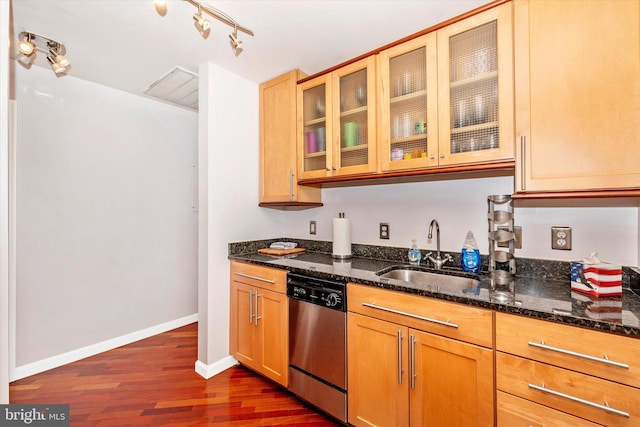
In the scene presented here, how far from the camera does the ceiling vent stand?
236 cm

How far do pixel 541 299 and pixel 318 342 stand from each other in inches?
46.4

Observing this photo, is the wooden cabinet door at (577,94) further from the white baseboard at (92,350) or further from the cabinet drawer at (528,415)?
the white baseboard at (92,350)

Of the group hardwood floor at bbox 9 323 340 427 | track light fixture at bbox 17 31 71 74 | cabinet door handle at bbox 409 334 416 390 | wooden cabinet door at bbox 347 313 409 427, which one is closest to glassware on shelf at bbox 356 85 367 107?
wooden cabinet door at bbox 347 313 409 427

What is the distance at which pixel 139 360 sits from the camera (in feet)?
7.89

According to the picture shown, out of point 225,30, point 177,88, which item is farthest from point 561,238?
point 177,88

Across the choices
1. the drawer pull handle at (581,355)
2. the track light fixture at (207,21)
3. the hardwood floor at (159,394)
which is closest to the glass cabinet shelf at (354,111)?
the track light fixture at (207,21)

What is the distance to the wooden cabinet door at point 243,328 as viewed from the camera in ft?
6.95

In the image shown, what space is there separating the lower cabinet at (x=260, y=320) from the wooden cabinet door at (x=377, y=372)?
541 mm

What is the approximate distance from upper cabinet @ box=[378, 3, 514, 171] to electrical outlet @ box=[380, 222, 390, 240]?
54 cm

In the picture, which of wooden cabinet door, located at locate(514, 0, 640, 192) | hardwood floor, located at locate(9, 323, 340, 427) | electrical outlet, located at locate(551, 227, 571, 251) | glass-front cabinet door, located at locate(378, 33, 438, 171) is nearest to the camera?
wooden cabinet door, located at locate(514, 0, 640, 192)

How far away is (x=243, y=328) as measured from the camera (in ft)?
7.20

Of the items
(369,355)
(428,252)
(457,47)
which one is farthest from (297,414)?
(457,47)

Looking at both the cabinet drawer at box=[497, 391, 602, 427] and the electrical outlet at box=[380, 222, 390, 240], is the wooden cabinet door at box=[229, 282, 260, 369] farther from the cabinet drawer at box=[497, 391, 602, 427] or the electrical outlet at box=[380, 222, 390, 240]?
the cabinet drawer at box=[497, 391, 602, 427]

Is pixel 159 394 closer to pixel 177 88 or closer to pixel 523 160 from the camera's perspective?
pixel 177 88
